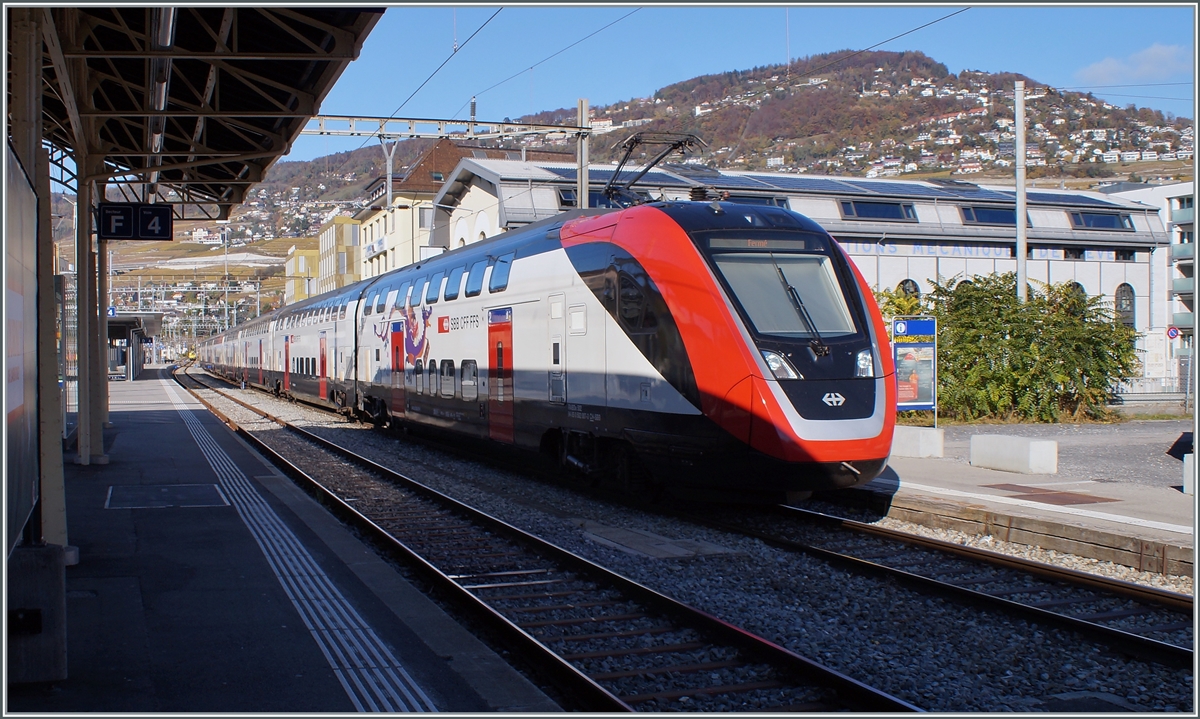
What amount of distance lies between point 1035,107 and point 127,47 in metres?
181

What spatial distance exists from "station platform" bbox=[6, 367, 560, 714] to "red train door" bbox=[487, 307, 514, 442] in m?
3.14

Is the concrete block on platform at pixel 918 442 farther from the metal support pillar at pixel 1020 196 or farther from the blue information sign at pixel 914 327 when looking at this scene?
the metal support pillar at pixel 1020 196

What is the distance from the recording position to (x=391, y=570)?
805 centimetres

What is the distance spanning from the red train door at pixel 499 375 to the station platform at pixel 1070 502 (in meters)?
4.86

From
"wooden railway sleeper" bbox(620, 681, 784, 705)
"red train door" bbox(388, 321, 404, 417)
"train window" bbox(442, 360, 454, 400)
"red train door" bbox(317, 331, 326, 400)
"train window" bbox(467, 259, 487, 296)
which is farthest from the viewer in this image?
"red train door" bbox(317, 331, 326, 400)

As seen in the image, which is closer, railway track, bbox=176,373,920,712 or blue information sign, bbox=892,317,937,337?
railway track, bbox=176,373,920,712

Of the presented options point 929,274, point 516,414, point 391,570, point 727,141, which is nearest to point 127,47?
point 516,414

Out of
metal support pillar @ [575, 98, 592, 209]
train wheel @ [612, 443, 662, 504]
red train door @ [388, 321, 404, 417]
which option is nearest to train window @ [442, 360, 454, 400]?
red train door @ [388, 321, 404, 417]

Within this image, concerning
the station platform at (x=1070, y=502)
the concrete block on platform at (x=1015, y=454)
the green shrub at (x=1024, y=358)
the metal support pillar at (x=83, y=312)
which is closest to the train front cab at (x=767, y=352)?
the station platform at (x=1070, y=502)

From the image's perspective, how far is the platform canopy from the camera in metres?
10.0

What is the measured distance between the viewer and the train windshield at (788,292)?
943 cm

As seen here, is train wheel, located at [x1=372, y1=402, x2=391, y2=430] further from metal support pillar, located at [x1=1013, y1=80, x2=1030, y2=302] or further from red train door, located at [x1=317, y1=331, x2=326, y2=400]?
metal support pillar, located at [x1=1013, y1=80, x2=1030, y2=302]

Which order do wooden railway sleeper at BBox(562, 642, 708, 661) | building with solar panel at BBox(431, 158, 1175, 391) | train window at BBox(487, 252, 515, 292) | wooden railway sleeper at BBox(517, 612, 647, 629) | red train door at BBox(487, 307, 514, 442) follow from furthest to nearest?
building with solar panel at BBox(431, 158, 1175, 391) < train window at BBox(487, 252, 515, 292) < red train door at BBox(487, 307, 514, 442) < wooden railway sleeper at BBox(517, 612, 647, 629) < wooden railway sleeper at BBox(562, 642, 708, 661)

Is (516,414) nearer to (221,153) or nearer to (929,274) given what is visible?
(221,153)
